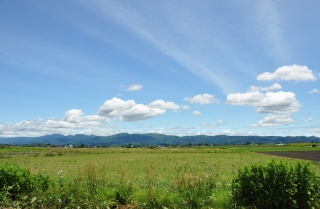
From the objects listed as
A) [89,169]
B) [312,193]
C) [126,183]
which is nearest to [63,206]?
[89,169]

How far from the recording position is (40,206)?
9.49m

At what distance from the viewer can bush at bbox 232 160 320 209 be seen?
902 cm

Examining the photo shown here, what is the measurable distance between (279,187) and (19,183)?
9353 millimetres

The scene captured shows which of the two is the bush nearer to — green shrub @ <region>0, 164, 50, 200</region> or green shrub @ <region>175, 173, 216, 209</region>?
green shrub @ <region>175, 173, 216, 209</region>

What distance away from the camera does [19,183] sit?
35.1ft

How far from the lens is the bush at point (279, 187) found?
9.02m

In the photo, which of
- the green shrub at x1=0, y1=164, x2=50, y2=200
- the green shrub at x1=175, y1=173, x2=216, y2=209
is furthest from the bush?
the green shrub at x1=0, y1=164, x2=50, y2=200

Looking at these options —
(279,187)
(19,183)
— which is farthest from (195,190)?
(19,183)

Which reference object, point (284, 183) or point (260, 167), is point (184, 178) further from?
point (284, 183)

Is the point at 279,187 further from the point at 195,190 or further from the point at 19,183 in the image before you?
the point at 19,183

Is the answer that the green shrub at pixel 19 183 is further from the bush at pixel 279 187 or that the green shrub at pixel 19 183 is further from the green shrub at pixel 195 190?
the bush at pixel 279 187

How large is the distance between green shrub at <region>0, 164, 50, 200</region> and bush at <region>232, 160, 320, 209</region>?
7.10 meters

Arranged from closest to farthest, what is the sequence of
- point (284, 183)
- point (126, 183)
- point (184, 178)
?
1. point (284, 183)
2. point (184, 178)
3. point (126, 183)

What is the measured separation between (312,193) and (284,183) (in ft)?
3.44
